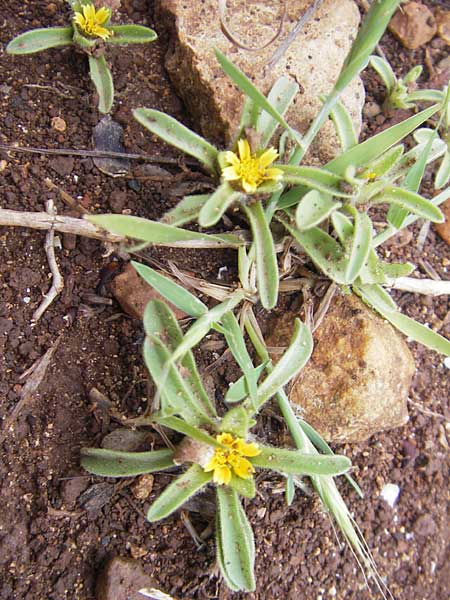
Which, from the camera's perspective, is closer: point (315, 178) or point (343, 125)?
point (315, 178)

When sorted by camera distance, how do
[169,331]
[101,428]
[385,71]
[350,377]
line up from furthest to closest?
[385,71], [350,377], [101,428], [169,331]

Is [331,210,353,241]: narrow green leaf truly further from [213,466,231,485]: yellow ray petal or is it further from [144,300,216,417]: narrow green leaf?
[213,466,231,485]: yellow ray petal

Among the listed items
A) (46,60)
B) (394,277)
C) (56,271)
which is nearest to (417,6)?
(394,277)

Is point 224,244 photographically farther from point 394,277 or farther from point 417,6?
point 417,6

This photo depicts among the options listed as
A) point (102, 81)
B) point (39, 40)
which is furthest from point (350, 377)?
point (39, 40)

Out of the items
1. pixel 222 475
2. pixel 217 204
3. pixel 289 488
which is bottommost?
pixel 289 488

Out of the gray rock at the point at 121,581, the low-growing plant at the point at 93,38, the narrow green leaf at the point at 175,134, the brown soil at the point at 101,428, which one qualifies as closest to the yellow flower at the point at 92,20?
the low-growing plant at the point at 93,38

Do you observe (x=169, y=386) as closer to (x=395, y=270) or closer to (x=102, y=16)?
(x=395, y=270)

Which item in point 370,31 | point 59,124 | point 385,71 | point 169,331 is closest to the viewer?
point 370,31
